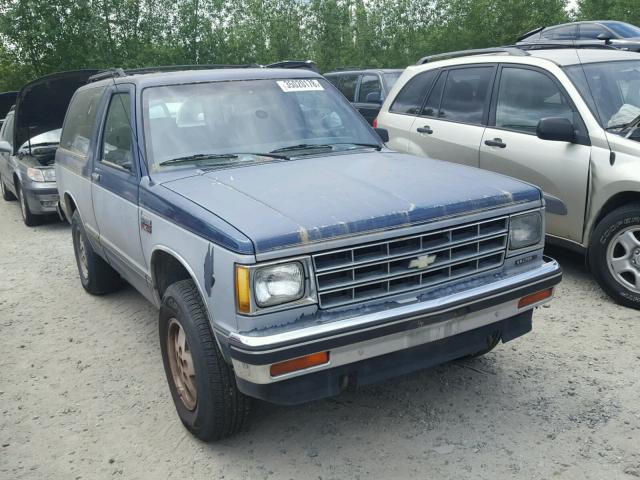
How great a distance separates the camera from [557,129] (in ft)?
16.3

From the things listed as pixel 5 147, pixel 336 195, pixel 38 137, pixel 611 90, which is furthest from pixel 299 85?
pixel 5 147

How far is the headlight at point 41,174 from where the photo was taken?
8828mm

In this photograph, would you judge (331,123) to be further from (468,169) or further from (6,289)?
(6,289)

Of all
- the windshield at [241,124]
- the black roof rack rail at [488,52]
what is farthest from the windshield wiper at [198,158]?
the black roof rack rail at [488,52]

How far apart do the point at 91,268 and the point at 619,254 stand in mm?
4394

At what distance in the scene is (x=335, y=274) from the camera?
2.82 metres

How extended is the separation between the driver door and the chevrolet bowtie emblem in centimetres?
172

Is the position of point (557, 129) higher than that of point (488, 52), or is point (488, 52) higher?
point (488, 52)

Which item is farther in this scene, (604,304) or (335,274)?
(604,304)

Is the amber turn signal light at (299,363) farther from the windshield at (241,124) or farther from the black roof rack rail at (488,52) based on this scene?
the black roof rack rail at (488,52)

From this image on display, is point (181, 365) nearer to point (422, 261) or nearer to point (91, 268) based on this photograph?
point (422, 261)

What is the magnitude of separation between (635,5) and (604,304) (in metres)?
24.9

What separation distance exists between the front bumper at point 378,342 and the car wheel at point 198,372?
23 cm

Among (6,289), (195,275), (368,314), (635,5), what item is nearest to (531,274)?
(368,314)
